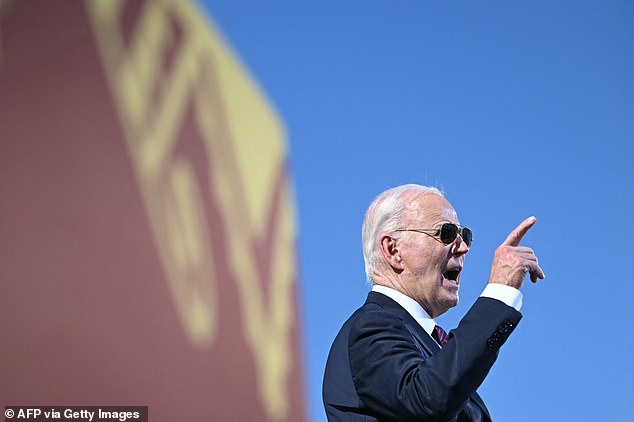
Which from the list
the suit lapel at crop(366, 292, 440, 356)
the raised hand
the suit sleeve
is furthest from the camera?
the suit lapel at crop(366, 292, 440, 356)

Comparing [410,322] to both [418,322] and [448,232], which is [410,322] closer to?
[418,322]

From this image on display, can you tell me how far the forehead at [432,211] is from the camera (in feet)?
5.59

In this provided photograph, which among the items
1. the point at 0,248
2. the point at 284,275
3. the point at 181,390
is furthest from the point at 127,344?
the point at 284,275

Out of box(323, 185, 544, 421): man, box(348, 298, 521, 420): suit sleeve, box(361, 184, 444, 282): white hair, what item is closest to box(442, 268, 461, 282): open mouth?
box(323, 185, 544, 421): man

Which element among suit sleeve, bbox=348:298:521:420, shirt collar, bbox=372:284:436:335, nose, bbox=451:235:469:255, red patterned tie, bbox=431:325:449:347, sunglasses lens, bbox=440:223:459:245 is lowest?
suit sleeve, bbox=348:298:521:420

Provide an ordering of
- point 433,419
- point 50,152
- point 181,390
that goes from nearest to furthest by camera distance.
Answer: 1. point 433,419
2. point 50,152
3. point 181,390

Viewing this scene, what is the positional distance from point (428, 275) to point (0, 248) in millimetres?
921

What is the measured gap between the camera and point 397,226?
1.72 metres

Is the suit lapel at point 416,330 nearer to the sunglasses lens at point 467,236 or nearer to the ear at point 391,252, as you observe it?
the ear at point 391,252

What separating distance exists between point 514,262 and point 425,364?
0.23 m

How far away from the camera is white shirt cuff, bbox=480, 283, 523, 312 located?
1400mm

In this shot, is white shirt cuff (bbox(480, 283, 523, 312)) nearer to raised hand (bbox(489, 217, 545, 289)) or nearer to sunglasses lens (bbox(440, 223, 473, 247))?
raised hand (bbox(489, 217, 545, 289))

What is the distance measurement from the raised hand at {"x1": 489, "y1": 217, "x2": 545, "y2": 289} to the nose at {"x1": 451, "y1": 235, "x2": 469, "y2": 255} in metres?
0.25

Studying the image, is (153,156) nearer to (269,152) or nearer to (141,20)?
(141,20)
